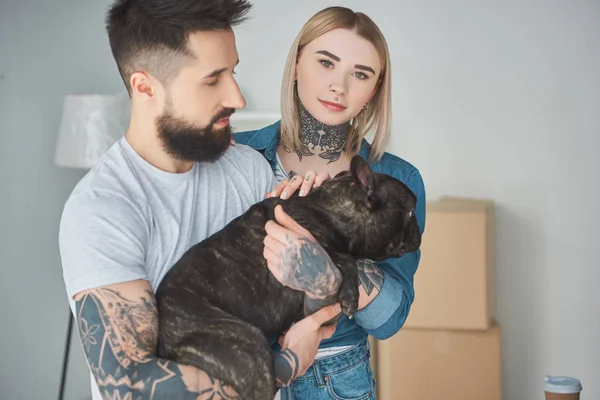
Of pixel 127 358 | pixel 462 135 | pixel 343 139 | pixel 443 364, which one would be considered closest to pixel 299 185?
pixel 343 139

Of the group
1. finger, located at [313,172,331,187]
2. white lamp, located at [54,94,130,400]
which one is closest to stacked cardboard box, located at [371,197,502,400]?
white lamp, located at [54,94,130,400]

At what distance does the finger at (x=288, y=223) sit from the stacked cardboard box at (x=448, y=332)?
64.2 inches

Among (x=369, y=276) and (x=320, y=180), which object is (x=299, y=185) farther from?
(x=369, y=276)

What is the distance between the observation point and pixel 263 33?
3.02 metres

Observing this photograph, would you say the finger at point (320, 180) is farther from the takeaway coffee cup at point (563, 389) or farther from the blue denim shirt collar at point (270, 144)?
the takeaway coffee cup at point (563, 389)

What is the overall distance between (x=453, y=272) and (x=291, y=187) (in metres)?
1.62

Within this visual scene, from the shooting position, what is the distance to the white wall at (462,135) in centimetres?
301

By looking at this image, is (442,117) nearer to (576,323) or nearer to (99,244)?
(576,323)

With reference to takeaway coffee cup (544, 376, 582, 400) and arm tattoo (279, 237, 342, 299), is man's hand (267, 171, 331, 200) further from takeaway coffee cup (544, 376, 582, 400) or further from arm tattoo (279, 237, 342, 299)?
takeaway coffee cup (544, 376, 582, 400)

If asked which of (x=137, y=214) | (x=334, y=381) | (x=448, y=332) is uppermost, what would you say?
(x=137, y=214)

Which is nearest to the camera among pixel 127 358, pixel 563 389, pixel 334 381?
pixel 127 358

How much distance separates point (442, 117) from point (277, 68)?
0.77 m

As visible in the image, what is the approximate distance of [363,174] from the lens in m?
1.24

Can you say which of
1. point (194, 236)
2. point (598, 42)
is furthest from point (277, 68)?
point (194, 236)
